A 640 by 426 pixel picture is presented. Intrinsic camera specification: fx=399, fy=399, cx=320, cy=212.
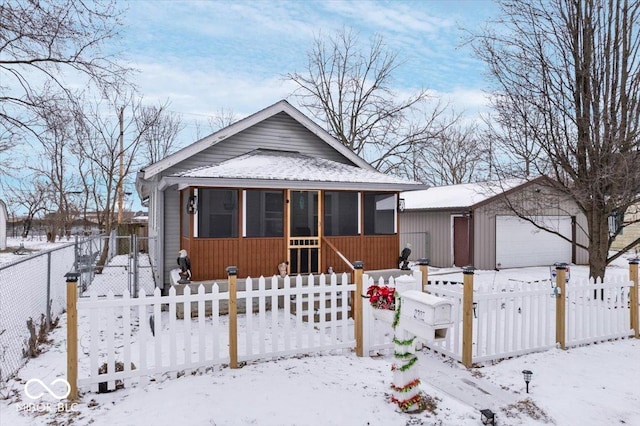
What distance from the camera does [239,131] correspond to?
11680 millimetres

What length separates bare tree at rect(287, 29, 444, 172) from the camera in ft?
78.3

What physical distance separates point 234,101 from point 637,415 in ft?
103

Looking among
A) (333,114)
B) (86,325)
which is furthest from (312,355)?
(333,114)

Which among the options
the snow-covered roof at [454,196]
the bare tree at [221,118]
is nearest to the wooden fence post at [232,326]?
the snow-covered roof at [454,196]

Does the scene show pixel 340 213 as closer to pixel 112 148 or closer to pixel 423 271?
pixel 423 271

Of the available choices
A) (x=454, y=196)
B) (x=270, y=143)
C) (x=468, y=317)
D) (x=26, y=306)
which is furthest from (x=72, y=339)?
(x=454, y=196)

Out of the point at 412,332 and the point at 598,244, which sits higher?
the point at 598,244

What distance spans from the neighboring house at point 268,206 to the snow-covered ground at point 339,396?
4.38 m

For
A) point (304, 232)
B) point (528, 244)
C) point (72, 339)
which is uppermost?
point (304, 232)

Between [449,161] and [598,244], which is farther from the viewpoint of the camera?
[449,161]

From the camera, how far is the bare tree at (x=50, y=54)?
5672 mm

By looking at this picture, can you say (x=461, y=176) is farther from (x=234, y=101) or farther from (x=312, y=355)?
(x=312, y=355)

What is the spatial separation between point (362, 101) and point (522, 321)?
2167 centimetres
